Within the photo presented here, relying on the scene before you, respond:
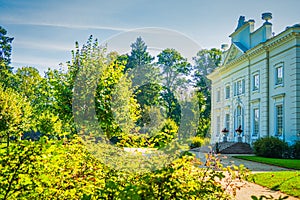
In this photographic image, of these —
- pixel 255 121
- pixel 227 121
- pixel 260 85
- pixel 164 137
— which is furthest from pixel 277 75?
pixel 164 137

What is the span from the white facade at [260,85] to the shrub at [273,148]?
720 mm

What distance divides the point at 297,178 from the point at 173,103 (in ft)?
23.1

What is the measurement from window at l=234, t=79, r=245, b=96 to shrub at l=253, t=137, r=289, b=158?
28.7ft

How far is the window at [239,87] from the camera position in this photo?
103 ft

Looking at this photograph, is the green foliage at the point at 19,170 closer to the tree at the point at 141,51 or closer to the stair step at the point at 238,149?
the tree at the point at 141,51

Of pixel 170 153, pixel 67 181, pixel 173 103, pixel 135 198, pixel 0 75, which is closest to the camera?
pixel 135 198

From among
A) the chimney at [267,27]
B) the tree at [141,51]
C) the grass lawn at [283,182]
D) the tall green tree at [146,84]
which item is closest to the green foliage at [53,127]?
the tall green tree at [146,84]

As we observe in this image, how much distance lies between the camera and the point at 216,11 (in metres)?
7.38

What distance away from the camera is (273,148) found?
73.7 feet

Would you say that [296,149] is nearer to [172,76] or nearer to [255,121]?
[255,121]

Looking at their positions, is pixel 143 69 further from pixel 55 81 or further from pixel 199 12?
pixel 55 81

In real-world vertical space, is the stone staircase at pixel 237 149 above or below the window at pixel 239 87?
below

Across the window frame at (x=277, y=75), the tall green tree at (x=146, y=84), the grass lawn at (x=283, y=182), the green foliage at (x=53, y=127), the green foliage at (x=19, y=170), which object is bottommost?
the grass lawn at (x=283, y=182)

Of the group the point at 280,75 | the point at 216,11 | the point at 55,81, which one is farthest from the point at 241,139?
the point at 216,11
